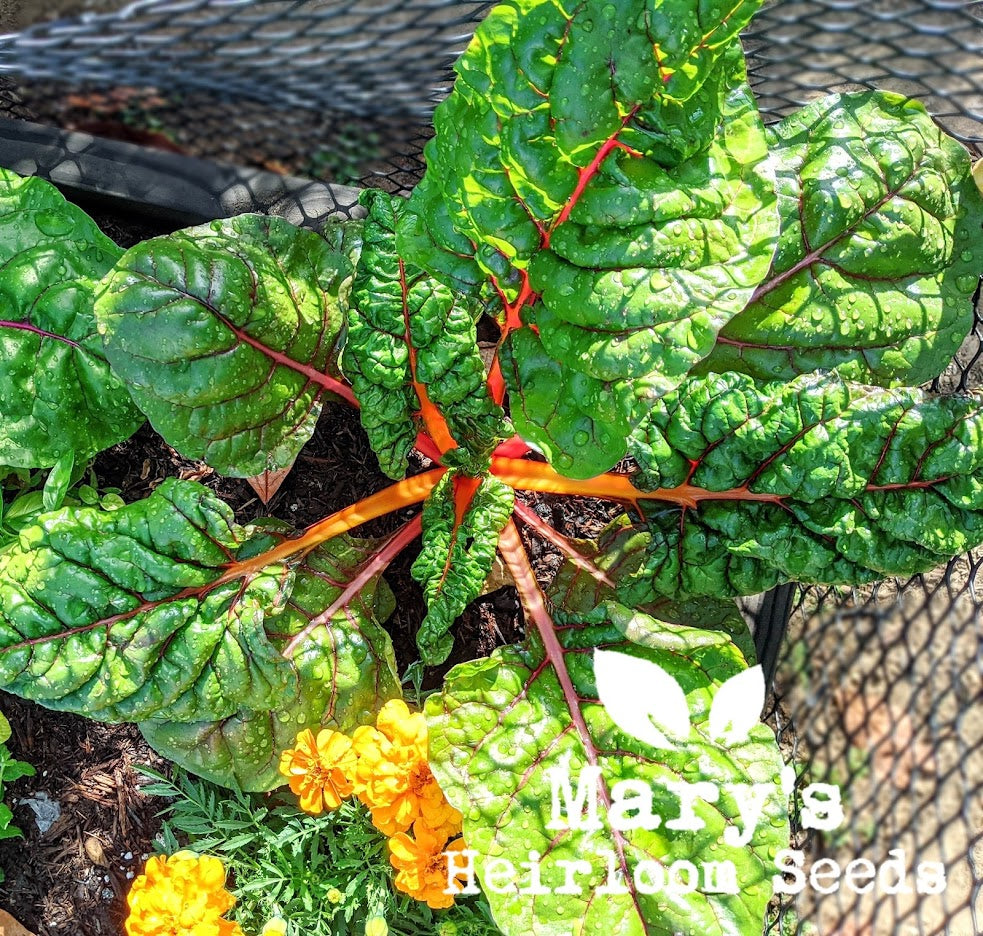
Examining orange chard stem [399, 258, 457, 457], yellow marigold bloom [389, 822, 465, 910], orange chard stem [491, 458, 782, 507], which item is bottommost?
yellow marigold bloom [389, 822, 465, 910]

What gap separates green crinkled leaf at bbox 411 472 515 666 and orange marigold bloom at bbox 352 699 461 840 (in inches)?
4.8

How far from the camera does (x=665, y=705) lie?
60.6 inches

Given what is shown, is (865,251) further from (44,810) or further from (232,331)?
(44,810)

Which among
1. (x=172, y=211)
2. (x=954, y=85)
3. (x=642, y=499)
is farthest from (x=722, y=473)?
(x=954, y=85)

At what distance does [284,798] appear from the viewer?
5.81 ft

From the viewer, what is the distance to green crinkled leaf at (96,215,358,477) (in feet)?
4.68

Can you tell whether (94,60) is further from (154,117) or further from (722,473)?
(722,473)

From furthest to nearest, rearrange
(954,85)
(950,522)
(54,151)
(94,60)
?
(954,85), (94,60), (54,151), (950,522)

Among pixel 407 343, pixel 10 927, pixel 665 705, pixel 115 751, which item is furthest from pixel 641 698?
pixel 10 927

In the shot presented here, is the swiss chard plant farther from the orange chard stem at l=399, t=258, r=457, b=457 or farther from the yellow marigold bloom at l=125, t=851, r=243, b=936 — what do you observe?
the yellow marigold bloom at l=125, t=851, r=243, b=936

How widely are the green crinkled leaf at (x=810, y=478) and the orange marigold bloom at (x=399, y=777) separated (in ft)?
1.56

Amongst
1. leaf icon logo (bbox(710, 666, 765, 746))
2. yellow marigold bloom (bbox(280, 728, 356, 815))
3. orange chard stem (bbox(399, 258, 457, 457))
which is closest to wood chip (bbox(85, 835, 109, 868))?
yellow marigold bloom (bbox(280, 728, 356, 815))

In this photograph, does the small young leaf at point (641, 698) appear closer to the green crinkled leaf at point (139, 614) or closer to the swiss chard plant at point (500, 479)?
the swiss chard plant at point (500, 479)

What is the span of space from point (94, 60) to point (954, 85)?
2156mm
